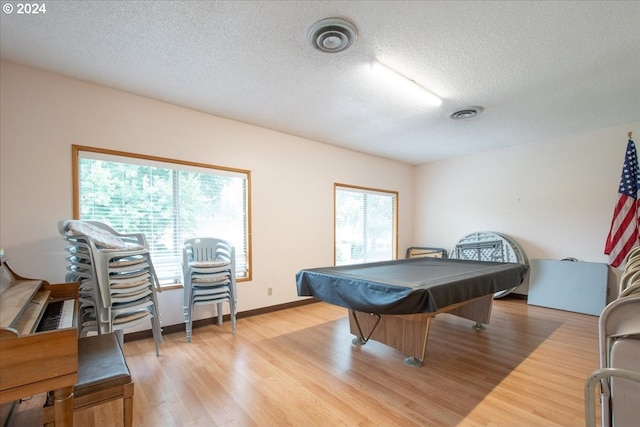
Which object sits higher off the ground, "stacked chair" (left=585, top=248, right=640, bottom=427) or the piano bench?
"stacked chair" (left=585, top=248, right=640, bottom=427)

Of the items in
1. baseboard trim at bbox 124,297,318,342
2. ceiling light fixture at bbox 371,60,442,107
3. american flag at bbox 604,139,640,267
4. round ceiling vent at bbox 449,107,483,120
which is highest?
ceiling light fixture at bbox 371,60,442,107

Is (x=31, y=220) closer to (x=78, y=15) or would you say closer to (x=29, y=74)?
(x=29, y=74)

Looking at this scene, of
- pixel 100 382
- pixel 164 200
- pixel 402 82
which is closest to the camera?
pixel 100 382

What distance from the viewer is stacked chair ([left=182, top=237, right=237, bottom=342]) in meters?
2.96

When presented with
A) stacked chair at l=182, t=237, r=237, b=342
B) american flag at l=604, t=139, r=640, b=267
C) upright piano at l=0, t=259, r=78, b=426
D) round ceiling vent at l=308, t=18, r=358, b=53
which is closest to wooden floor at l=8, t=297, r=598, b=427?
stacked chair at l=182, t=237, r=237, b=342

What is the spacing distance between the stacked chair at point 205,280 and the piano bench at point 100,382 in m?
1.44

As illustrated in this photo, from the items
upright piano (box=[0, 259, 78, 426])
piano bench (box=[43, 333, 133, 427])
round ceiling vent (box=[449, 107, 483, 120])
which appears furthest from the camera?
round ceiling vent (box=[449, 107, 483, 120])

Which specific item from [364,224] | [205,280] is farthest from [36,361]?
[364,224]

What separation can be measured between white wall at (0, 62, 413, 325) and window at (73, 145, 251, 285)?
0.35 feet

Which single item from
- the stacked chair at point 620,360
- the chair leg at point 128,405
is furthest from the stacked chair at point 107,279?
the stacked chair at point 620,360

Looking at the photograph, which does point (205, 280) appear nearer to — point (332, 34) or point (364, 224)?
point (332, 34)

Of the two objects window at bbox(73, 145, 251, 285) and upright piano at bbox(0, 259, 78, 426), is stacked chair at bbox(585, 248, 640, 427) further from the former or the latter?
window at bbox(73, 145, 251, 285)

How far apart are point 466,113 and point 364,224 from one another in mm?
2589

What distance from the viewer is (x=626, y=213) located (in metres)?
3.58
